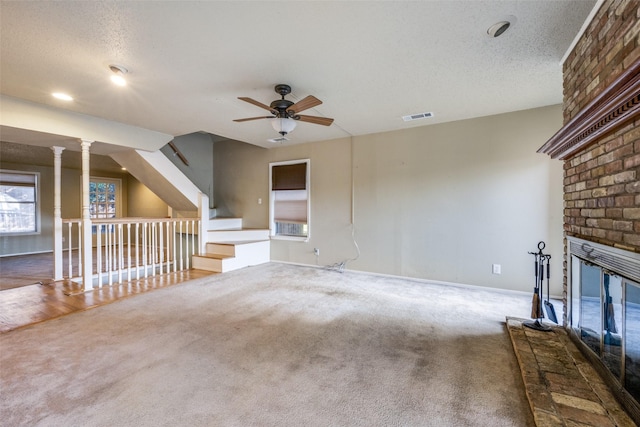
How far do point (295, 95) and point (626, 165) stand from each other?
280 cm

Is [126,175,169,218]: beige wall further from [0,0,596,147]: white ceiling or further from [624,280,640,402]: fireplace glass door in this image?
[624,280,640,402]: fireplace glass door

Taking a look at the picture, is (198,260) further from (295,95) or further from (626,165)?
(626,165)

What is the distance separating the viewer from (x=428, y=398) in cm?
174

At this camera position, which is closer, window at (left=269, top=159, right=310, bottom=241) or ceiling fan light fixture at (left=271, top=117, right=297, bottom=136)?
ceiling fan light fixture at (left=271, top=117, right=297, bottom=136)

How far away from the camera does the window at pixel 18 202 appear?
Answer: 6.71m

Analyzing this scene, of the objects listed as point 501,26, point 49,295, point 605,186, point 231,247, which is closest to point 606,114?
point 605,186

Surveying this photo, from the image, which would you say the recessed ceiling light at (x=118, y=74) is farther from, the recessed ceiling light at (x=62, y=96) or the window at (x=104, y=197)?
the window at (x=104, y=197)

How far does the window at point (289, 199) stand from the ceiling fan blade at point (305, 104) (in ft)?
8.75

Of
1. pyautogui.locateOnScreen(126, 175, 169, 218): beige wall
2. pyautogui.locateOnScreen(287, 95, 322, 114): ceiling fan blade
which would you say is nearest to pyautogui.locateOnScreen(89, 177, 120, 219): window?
pyautogui.locateOnScreen(126, 175, 169, 218): beige wall

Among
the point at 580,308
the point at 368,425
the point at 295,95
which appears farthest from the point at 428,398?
the point at 295,95

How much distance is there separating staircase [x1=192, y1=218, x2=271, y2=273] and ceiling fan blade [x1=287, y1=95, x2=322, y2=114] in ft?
10.5

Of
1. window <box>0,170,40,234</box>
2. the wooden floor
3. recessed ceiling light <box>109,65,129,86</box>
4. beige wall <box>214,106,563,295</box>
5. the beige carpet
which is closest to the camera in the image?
the beige carpet

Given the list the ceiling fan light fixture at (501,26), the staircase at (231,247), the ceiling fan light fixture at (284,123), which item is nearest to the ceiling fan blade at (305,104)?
the ceiling fan light fixture at (284,123)

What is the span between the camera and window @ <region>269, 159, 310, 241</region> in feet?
18.4
